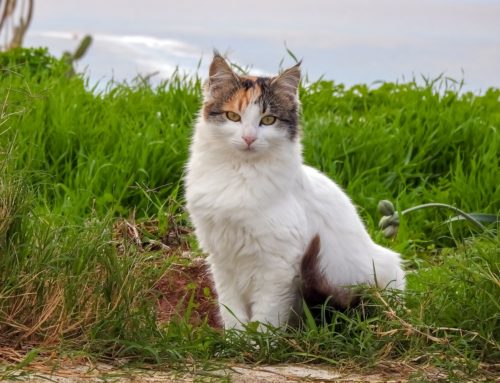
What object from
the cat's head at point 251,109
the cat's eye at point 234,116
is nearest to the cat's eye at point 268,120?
the cat's head at point 251,109

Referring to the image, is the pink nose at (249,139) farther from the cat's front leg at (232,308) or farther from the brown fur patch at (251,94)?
the cat's front leg at (232,308)

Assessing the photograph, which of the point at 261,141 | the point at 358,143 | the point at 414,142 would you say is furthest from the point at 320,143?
the point at 261,141

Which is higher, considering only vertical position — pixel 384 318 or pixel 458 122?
pixel 458 122

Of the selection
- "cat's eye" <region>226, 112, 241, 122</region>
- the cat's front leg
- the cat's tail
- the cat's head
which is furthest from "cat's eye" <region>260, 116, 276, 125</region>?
the cat's front leg

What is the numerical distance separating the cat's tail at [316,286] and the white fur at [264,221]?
0.11 meters

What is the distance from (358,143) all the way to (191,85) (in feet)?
4.51

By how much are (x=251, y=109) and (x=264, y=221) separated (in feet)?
1.62

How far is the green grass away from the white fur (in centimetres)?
26

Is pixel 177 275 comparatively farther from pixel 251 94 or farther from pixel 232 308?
pixel 251 94

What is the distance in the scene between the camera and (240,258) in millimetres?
4391

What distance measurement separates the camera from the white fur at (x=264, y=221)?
169 inches

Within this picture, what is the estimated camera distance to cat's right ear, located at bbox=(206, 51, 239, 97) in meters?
4.43

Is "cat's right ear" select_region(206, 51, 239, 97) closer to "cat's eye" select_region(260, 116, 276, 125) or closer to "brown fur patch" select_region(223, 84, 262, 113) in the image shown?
→ "brown fur patch" select_region(223, 84, 262, 113)

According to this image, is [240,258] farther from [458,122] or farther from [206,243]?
[458,122]
